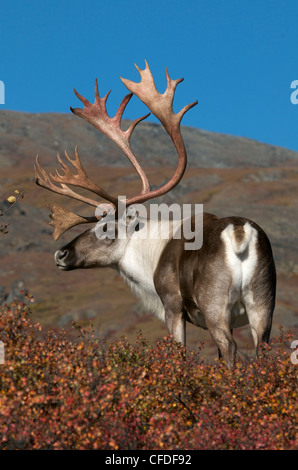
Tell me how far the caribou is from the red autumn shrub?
0.87 meters

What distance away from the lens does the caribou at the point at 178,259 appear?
27.1 ft

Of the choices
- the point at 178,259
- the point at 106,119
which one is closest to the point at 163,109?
the point at 106,119

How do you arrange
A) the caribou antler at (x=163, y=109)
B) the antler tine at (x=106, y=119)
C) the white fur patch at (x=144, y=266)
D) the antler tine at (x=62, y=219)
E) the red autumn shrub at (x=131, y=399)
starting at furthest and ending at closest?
1. the antler tine at (x=106, y=119)
2. the antler tine at (x=62, y=219)
3. the caribou antler at (x=163, y=109)
4. the white fur patch at (x=144, y=266)
5. the red autumn shrub at (x=131, y=399)

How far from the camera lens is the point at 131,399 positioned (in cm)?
609

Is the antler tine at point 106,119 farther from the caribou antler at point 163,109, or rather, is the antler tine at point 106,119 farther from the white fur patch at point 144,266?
the white fur patch at point 144,266

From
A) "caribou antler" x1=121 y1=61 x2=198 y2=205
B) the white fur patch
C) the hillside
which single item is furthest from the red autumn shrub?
"caribou antler" x1=121 y1=61 x2=198 y2=205

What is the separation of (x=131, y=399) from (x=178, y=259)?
3.44 m

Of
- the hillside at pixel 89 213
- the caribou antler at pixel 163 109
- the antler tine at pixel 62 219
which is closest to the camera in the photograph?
the caribou antler at pixel 163 109

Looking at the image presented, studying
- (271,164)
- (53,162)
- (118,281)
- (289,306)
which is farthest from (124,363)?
(271,164)

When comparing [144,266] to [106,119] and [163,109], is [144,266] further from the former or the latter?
[106,119]

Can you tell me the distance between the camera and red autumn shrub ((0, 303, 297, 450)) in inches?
217

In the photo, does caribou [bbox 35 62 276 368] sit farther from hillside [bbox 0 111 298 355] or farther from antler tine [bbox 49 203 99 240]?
hillside [bbox 0 111 298 355]

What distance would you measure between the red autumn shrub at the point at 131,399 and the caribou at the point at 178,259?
2.85 ft

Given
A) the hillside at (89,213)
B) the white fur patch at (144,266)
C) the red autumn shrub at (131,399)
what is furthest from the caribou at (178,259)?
the hillside at (89,213)
